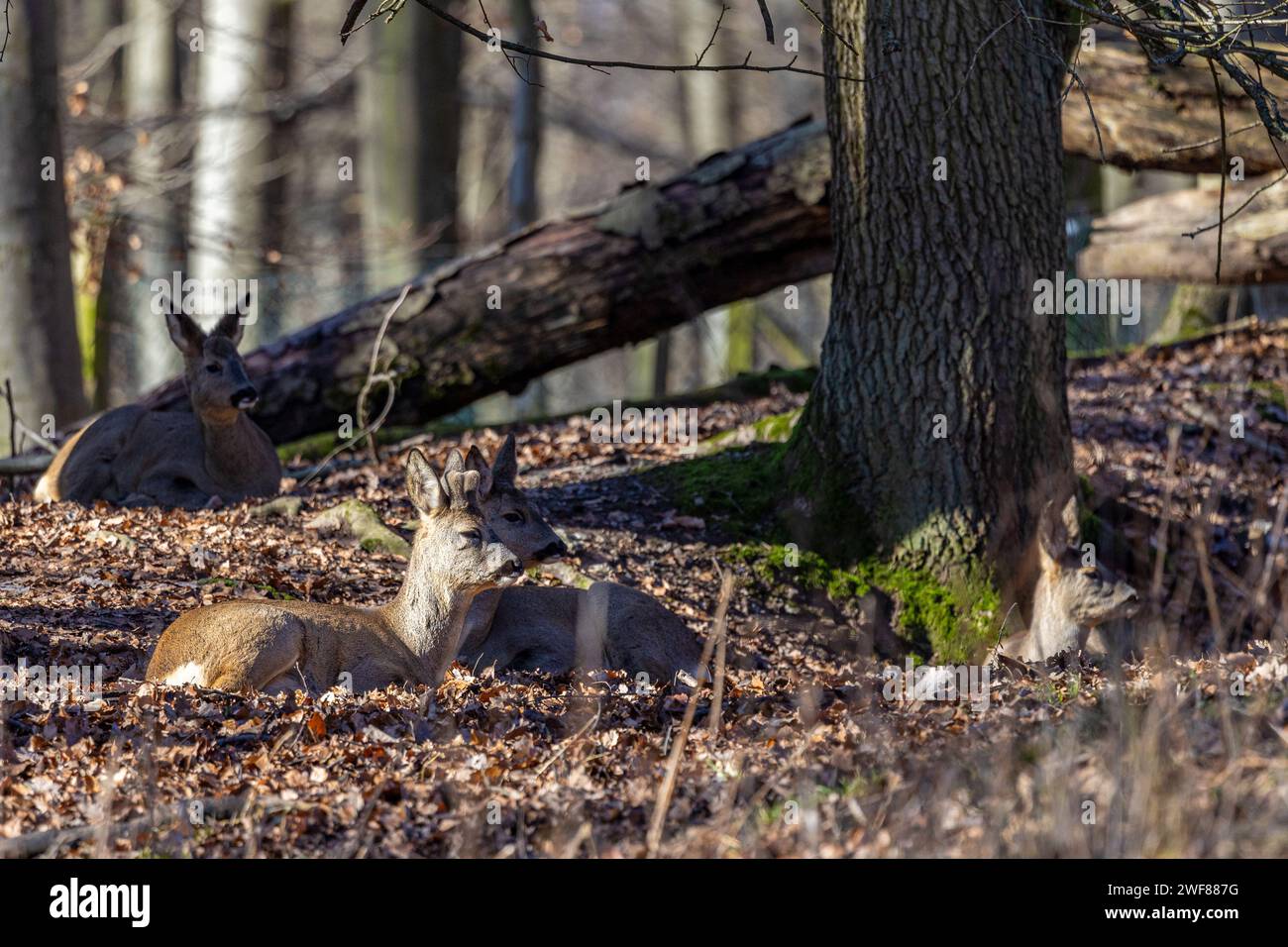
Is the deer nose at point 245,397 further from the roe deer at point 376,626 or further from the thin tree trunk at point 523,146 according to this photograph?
the thin tree trunk at point 523,146

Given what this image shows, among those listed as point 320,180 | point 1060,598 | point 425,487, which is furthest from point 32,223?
point 320,180

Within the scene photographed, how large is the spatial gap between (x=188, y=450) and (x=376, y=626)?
4.52 meters

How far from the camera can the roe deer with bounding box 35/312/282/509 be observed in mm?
11383

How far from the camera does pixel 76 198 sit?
17.8 metres

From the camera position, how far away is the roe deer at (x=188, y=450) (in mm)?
11383

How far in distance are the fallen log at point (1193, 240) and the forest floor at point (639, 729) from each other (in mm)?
2892

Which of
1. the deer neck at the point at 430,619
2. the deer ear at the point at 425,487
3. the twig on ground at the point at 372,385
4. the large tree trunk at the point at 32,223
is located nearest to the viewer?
the deer neck at the point at 430,619

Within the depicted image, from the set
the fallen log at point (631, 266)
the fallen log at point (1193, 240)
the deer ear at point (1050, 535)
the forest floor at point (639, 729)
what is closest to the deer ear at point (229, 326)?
the fallen log at point (631, 266)

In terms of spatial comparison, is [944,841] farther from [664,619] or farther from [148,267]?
[148,267]

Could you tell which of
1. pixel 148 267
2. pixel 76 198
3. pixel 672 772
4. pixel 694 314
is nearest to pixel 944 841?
pixel 672 772

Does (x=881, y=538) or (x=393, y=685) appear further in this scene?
(x=881, y=538)
